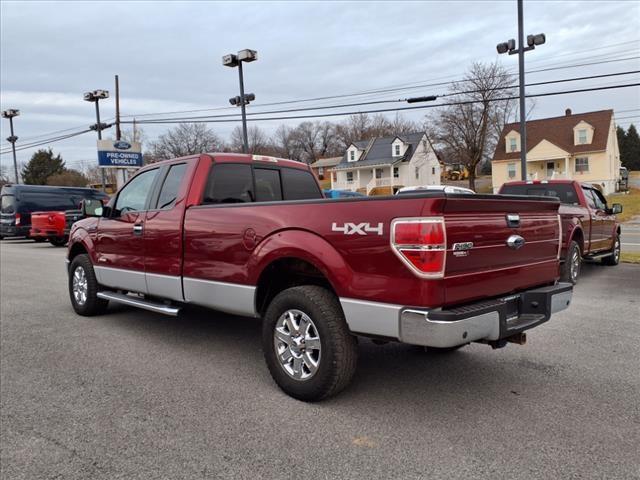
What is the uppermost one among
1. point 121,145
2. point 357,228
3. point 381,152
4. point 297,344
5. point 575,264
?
point 381,152

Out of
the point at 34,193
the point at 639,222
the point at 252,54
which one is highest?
the point at 252,54

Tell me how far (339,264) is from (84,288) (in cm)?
462

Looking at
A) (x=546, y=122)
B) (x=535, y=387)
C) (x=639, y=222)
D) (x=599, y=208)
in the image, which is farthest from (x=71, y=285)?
(x=546, y=122)

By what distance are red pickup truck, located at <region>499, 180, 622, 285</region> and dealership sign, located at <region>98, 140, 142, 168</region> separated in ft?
87.3

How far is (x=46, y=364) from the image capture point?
4.83m

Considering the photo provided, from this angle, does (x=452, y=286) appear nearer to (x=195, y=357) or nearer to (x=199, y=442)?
(x=199, y=442)

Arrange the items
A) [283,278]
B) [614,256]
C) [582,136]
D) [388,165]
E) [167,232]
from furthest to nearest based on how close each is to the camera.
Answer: [388,165], [582,136], [614,256], [167,232], [283,278]

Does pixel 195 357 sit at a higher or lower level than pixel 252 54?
lower

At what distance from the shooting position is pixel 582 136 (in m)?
44.5

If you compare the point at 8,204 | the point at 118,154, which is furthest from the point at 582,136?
the point at 8,204

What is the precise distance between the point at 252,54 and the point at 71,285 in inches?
557

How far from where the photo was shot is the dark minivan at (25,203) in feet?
67.8

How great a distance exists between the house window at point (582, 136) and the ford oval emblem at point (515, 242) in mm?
46785

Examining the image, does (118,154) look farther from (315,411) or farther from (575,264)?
(315,411)
